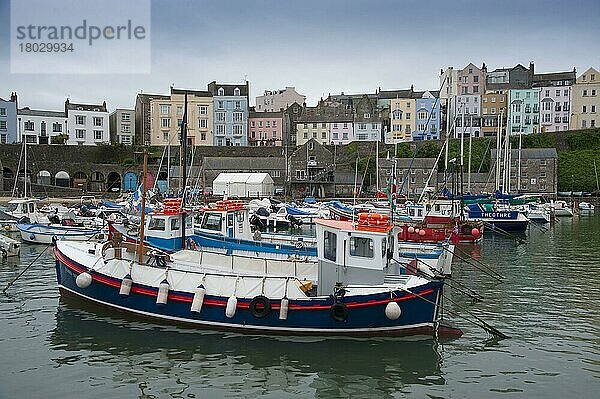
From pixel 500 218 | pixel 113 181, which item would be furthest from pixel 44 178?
pixel 500 218

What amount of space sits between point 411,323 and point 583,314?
653 centimetres

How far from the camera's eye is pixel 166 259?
61.0 ft

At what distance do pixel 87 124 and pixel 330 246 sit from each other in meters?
81.5

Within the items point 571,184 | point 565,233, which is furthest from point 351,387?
point 571,184

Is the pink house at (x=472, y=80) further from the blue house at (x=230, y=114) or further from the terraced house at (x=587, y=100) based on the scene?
the blue house at (x=230, y=114)


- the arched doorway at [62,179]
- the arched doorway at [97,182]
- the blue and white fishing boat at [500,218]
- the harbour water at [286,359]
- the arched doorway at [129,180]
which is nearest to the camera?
the harbour water at [286,359]

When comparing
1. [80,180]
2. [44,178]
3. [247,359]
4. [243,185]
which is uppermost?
[44,178]

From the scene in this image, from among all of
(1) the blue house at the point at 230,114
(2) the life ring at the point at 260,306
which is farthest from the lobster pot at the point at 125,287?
(1) the blue house at the point at 230,114

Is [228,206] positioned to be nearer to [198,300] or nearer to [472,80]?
[198,300]

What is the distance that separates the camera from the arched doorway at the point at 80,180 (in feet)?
246

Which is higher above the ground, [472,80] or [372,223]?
[472,80]

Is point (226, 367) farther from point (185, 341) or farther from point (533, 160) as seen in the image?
point (533, 160)

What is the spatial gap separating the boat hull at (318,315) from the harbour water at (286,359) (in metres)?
0.28

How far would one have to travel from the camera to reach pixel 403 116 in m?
91.3
